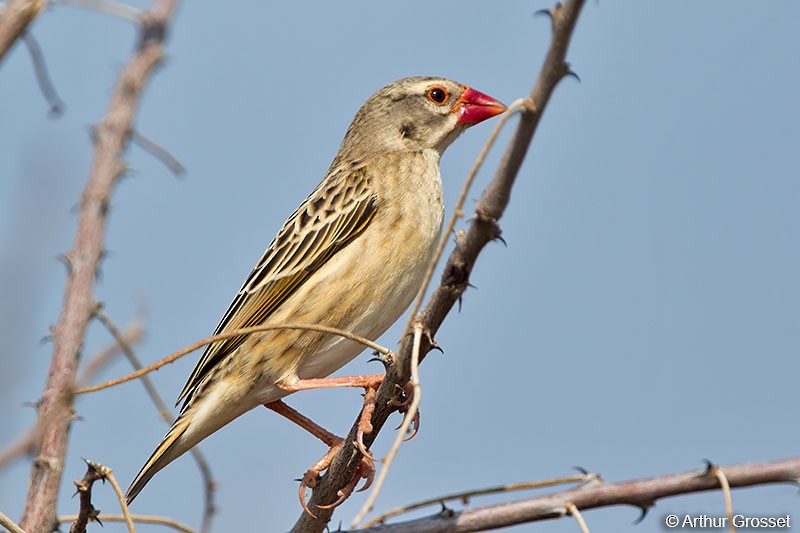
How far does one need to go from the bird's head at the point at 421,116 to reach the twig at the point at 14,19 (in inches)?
132

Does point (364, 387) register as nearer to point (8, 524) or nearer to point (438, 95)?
point (8, 524)

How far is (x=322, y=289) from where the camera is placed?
5551 mm

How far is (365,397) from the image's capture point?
4.16 metres

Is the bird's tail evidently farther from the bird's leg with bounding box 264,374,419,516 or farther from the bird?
the bird's leg with bounding box 264,374,419,516

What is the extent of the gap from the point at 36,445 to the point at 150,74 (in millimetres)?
1948

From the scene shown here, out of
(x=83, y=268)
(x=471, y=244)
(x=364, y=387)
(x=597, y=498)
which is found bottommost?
(x=597, y=498)

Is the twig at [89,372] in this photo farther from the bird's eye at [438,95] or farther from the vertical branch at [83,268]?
the bird's eye at [438,95]

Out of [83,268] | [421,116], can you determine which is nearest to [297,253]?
[421,116]

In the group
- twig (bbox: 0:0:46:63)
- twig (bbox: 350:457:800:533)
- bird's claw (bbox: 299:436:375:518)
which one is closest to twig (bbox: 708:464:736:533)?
twig (bbox: 350:457:800:533)

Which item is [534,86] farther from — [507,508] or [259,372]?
[259,372]

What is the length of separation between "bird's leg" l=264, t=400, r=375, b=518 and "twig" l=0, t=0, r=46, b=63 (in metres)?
1.82

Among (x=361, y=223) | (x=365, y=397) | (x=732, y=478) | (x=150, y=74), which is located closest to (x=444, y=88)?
(x=361, y=223)

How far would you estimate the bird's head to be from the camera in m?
6.44

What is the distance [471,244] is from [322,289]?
2.92m
